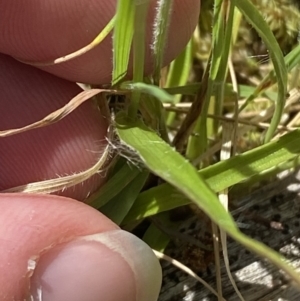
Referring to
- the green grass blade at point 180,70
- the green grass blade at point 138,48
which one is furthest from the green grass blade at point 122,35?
the green grass blade at point 180,70

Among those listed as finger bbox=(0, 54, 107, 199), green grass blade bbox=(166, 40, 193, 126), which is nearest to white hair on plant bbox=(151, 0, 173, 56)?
finger bbox=(0, 54, 107, 199)

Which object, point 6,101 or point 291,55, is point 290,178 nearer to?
point 291,55

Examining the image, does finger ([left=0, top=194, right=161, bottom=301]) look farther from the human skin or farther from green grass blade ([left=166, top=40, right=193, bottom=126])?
green grass blade ([left=166, top=40, right=193, bottom=126])

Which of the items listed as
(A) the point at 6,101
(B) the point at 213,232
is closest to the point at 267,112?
(B) the point at 213,232

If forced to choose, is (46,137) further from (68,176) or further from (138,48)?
(138,48)

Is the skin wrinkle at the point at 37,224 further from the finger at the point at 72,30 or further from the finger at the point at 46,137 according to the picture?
the finger at the point at 72,30

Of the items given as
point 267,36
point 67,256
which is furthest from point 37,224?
point 267,36
